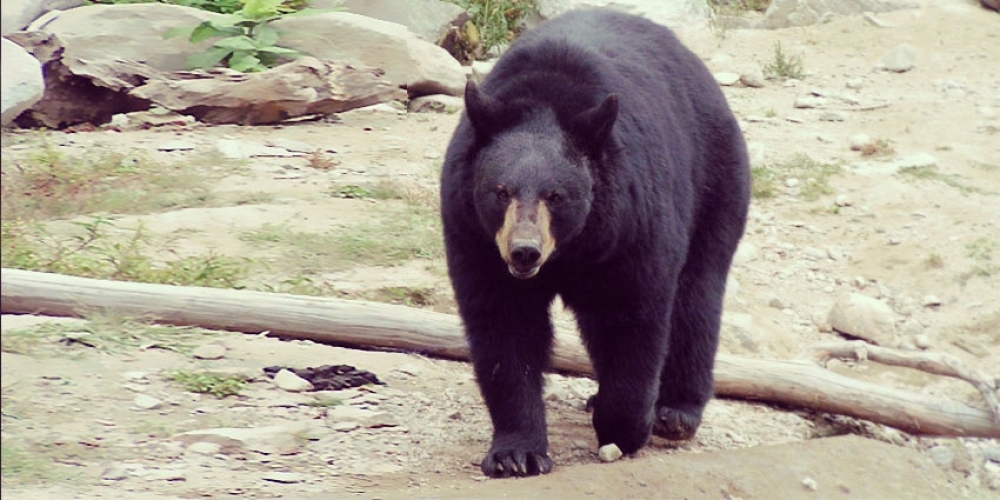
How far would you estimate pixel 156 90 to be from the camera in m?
9.33

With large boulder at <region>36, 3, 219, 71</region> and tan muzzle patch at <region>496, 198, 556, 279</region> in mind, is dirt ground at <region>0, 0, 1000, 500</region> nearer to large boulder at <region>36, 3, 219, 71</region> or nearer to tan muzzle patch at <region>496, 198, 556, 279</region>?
tan muzzle patch at <region>496, 198, 556, 279</region>

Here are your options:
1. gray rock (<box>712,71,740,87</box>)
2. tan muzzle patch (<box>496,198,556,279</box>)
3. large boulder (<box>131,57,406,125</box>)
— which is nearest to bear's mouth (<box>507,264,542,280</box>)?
tan muzzle patch (<box>496,198,556,279</box>)

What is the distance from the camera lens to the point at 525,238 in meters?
4.11

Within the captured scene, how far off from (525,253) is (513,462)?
0.94 meters

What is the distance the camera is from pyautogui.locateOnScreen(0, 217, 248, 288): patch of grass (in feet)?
19.8

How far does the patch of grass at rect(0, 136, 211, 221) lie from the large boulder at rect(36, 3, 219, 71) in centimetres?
177

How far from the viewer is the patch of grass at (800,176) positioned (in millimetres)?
9055

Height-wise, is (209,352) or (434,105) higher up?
(209,352)

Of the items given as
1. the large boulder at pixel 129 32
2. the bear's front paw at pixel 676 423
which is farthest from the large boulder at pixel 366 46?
the bear's front paw at pixel 676 423

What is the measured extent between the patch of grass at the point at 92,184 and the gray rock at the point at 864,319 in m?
3.71

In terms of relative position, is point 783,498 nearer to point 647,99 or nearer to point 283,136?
point 647,99

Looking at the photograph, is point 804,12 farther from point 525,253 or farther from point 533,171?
point 525,253

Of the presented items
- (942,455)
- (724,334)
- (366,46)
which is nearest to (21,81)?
(366,46)

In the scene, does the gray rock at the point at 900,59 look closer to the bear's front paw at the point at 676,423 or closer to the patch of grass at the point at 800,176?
the patch of grass at the point at 800,176
